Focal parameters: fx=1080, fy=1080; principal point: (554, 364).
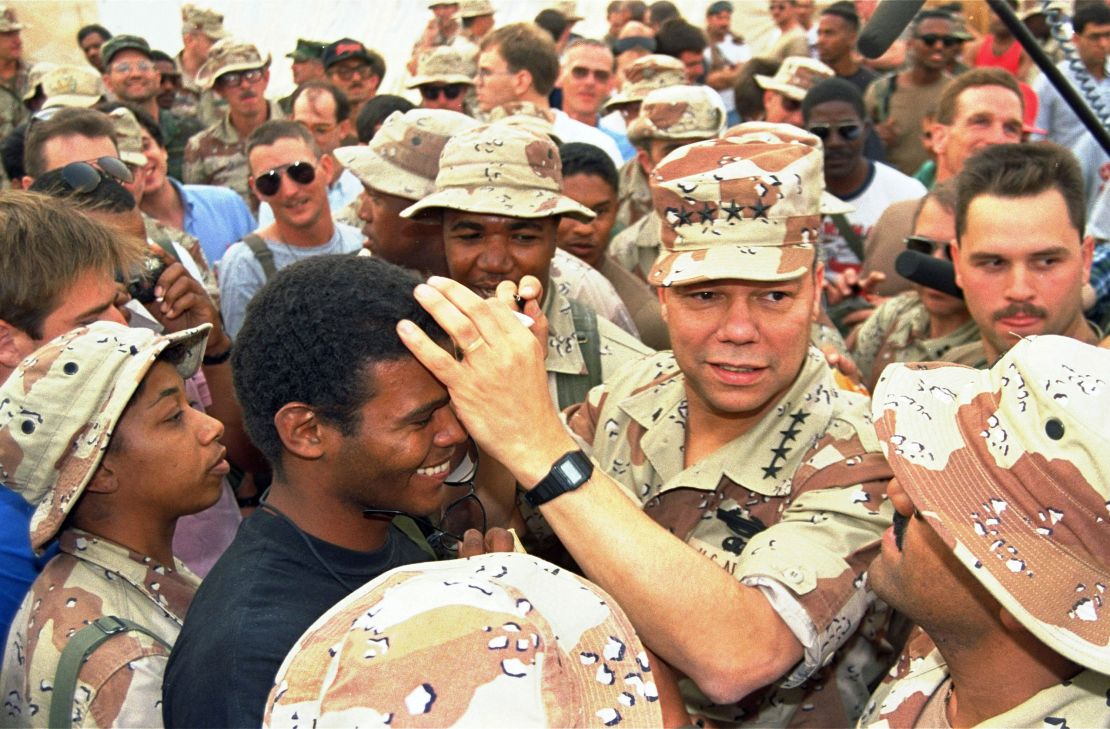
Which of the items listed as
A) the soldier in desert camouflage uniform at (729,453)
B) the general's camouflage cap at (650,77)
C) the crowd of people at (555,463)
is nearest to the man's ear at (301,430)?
the crowd of people at (555,463)

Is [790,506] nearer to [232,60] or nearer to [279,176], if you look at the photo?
[279,176]

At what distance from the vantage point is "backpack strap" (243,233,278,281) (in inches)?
180

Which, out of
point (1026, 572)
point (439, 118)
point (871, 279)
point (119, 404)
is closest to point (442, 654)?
point (1026, 572)

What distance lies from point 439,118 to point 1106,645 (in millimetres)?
3709

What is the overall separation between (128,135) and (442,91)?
9.19ft

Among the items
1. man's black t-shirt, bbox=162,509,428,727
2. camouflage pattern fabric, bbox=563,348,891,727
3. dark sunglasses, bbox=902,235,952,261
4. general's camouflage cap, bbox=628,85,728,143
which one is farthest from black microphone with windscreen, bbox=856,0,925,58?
general's camouflage cap, bbox=628,85,728,143

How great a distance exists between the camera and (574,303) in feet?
11.7

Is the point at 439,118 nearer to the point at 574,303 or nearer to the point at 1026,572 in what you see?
the point at 574,303

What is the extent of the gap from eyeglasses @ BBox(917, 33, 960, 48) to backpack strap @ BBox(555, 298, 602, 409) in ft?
16.1

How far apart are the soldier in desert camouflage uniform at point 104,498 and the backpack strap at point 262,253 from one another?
2055mm

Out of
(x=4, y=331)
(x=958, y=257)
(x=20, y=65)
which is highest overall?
(x=958, y=257)

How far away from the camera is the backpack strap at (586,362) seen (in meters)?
3.31

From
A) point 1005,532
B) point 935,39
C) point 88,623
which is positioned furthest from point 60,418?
point 935,39

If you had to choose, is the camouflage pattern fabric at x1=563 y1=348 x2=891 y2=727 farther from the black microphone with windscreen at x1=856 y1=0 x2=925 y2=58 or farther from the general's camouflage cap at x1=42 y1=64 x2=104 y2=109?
the general's camouflage cap at x1=42 y1=64 x2=104 y2=109
